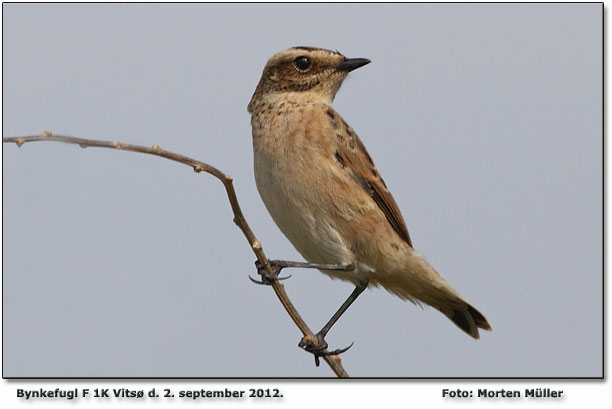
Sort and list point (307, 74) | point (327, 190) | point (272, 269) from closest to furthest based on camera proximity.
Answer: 1. point (272, 269)
2. point (327, 190)
3. point (307, 74)

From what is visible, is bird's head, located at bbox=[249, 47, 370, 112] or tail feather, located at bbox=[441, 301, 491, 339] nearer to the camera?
bird's head, located at bbox=[249, 47, 370, 112]

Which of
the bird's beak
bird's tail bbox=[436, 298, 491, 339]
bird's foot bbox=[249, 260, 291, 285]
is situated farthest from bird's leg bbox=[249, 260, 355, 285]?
the bird's beak

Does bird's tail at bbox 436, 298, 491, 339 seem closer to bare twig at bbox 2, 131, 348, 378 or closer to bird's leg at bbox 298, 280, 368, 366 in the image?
bird's leg at bbox 298, 280, 368, 366

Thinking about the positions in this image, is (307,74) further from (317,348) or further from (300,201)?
(317,348)

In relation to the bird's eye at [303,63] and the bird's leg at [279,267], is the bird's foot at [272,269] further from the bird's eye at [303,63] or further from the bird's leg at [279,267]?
the bird's eye at [303,63]

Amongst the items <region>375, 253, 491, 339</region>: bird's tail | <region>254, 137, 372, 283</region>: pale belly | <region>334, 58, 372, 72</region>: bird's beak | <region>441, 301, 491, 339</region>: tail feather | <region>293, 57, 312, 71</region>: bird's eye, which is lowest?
<region>441, 301, 491, 339</region>: tail feather

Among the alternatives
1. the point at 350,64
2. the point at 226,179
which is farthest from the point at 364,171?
the point at 226,179
